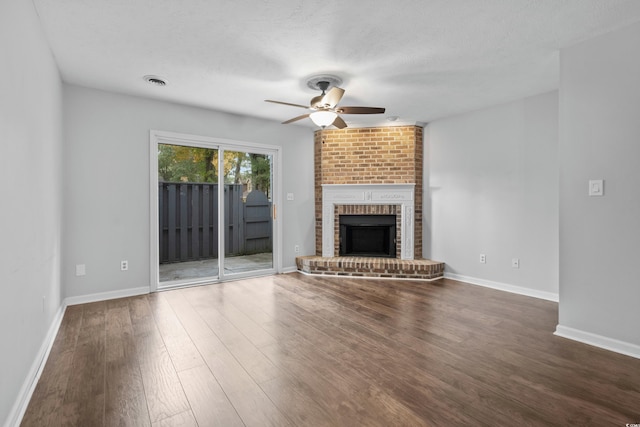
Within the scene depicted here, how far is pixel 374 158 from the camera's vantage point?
17.2 feet

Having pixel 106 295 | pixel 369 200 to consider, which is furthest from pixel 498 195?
pixel 106 295

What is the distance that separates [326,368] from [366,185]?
355cm

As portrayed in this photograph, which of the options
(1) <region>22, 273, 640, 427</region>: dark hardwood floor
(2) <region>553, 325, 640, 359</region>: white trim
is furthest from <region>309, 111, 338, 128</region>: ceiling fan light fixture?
(2) <region>553, 325, 640, 359</region>: white trim

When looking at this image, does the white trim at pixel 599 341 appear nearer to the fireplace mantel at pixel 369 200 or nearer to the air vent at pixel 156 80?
the fireplace mantel at pixel 369 200

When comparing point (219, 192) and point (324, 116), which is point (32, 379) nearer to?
point (219, 192)

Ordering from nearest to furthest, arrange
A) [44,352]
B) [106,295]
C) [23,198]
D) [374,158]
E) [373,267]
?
[23,198]
[44,352]
[106,295]
[373,267]
[374,158]

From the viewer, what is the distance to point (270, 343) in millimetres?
2559

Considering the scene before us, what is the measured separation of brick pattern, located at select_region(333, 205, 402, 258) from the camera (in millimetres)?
5234

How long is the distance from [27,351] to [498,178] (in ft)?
16.6

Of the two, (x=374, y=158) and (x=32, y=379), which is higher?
(x=374, y=158)

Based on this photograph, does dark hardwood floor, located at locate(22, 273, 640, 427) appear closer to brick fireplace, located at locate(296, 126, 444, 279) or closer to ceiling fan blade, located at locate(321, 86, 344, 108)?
brick fireplace, located at locate(296, 126, 444, 279)

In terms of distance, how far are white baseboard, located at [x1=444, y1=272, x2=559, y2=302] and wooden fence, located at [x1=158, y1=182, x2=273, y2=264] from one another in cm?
307

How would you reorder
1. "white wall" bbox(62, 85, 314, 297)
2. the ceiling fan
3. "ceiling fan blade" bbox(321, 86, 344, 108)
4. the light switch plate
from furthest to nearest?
"white wall" bbox(62, 85, 314, 297) < the ceiling fan < "ceiling fan blade" bbox(321, 86, 344, 108) < the light switch plate

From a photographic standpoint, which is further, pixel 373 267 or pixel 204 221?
pixel 373 267
